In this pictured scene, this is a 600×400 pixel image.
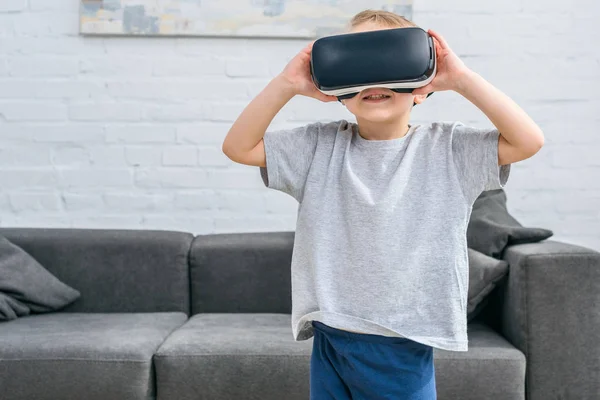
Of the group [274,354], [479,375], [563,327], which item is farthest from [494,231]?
[274,354]

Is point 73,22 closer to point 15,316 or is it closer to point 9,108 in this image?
point 9,108

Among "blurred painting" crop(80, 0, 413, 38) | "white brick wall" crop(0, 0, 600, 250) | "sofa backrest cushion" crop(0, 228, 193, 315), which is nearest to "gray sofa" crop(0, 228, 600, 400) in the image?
"sofa backrest cushion" crop(0, 228, 193, 315)

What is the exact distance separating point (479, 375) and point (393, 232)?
0.94m

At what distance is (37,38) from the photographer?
9.66ft

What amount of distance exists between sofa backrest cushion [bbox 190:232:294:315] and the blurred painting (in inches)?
33.3

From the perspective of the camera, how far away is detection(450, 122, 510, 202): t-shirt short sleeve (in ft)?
4.20

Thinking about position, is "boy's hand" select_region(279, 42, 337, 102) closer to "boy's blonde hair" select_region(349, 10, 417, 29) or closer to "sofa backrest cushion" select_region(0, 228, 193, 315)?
"boy's blonde hair" select_region(349, 10, 417, 29)

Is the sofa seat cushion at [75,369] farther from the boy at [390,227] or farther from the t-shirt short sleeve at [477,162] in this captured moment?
the t-shirt short sleeve at [477,162]

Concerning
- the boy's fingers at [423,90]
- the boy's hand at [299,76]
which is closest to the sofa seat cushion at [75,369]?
the boy's hand at [299,76]

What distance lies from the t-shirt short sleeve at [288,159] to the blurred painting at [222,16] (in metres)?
1.63

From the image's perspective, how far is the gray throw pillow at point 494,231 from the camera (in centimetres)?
236

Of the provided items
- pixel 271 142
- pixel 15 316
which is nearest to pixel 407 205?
pixel 271 142

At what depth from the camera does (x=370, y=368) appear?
1262 millimetres

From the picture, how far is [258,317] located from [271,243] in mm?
282
